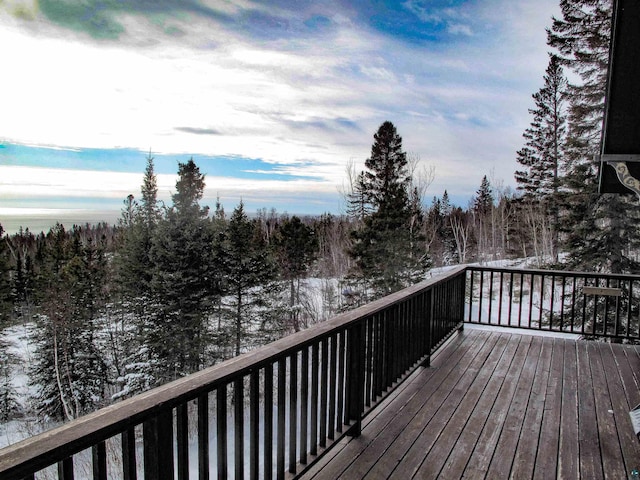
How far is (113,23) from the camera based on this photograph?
12711 millimetres

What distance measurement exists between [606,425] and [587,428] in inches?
7.1

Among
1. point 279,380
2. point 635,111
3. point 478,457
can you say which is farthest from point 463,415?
point 635,111

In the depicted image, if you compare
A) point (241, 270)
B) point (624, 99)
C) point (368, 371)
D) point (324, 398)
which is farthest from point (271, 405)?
point (241, 270)

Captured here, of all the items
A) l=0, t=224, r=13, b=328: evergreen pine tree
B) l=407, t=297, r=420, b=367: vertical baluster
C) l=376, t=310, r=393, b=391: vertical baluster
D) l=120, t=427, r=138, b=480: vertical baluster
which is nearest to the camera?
l=120, t=427, r=138, b=480: vertical baluster

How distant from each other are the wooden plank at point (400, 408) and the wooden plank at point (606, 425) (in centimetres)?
123

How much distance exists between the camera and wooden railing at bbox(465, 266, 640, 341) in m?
4.89

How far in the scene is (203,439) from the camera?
1.46 metres

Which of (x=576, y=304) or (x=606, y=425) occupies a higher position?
(x=606, y=425)

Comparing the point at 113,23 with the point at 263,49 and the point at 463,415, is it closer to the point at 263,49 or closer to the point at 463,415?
the point at 263,49

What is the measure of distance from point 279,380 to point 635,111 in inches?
158

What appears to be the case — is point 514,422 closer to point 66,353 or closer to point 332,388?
point 332,388

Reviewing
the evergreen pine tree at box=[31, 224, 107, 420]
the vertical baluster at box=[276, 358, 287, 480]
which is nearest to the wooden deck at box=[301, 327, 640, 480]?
the vertical baluster at box=[276, 358, 287, 480]

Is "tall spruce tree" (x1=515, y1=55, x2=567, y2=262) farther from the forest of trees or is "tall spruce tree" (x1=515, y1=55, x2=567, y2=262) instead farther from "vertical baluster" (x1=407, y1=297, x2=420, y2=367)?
"vertical baluster" (x1=407, y1=297, x2=420, y2=367)

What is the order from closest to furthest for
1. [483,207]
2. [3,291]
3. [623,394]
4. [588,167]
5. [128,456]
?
1. [128,456]
2. [623,394]
3. [588,167]
4. [3,291]
5. [483,207]
